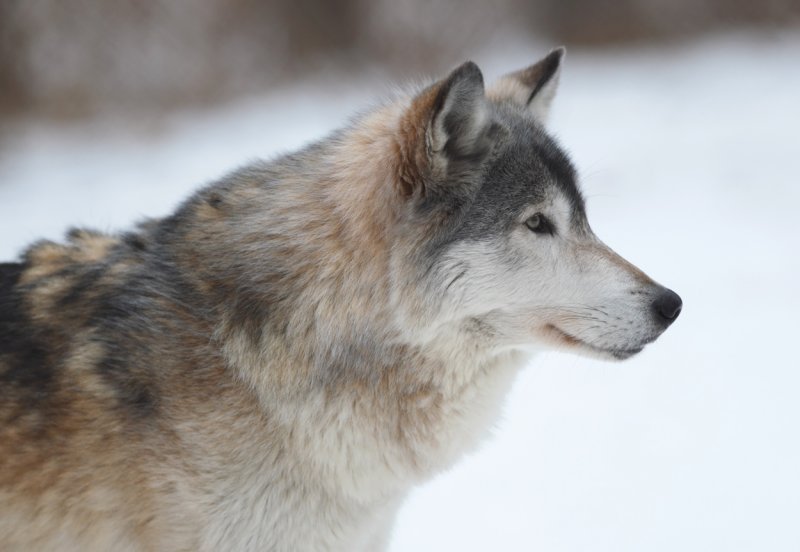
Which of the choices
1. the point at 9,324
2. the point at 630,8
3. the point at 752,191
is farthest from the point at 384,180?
the point at 630,8

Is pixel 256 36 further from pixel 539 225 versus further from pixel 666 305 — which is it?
pixel 666 305

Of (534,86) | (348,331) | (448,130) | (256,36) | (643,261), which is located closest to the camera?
(448,130)

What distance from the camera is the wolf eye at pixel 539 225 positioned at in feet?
10.2

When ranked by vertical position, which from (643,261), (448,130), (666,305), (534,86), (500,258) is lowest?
(643,261)

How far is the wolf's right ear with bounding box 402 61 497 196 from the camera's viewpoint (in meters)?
2.79

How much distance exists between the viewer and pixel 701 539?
427cm

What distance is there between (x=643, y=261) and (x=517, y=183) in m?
4.45

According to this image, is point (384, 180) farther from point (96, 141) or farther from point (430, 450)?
point (96, 141)

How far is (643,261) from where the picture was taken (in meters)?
7.28

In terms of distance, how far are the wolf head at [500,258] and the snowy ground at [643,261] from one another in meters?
0.60

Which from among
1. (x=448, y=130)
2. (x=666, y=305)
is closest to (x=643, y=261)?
(x=666, y=305)

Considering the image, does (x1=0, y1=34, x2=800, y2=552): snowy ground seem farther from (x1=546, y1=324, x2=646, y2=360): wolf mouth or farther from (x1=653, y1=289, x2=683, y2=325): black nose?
(x1=653, y1=289, x2=683, y2=325): black nose

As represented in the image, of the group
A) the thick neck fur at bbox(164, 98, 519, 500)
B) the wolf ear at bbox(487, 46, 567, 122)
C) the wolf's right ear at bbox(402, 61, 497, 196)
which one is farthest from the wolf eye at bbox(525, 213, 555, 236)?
the wolf ear at bbox(487, 46, 567, 122)

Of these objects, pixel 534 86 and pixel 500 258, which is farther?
pixel 534 86
